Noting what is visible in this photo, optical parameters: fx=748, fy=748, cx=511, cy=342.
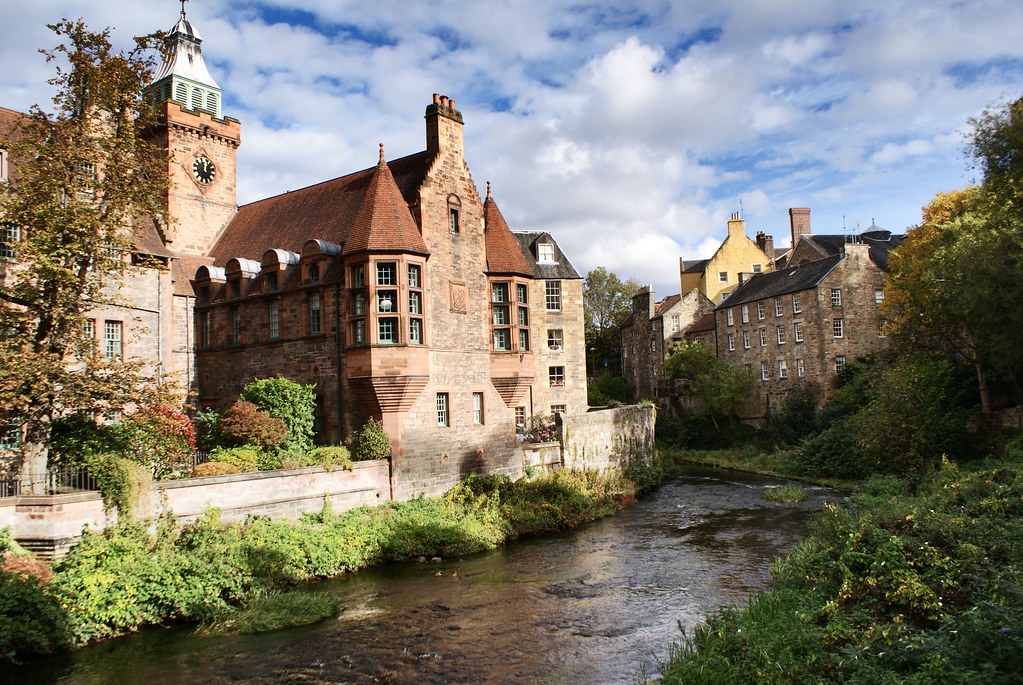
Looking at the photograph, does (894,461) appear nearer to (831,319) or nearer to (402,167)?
(831,319)

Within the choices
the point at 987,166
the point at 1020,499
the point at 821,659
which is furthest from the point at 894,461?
the point at 821,659

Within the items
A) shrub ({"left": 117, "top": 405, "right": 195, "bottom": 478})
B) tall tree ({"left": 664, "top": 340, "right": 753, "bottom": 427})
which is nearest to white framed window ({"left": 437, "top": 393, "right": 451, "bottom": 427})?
shrub ({"left": 117, "top": 405, "right": 195, "bottom": 478})

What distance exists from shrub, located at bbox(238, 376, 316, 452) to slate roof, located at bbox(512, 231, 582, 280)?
62.9 feet

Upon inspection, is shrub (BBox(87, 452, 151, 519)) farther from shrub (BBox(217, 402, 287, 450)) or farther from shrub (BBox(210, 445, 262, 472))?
shrub (BBox(217, 402, 287, 450))

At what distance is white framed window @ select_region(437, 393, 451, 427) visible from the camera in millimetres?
26516

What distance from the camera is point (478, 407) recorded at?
28266 mm

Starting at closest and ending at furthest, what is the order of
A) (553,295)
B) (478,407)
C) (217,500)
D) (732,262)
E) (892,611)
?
(892,611) < (217,500) < (478,407) < (553,295) < (732,262)

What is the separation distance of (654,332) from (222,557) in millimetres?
47466

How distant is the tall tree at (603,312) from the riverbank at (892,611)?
5746 cm

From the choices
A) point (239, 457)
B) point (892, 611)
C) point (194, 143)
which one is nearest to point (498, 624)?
point (892, 611)

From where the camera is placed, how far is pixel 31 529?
15969mm

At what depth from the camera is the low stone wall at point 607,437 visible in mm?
33000

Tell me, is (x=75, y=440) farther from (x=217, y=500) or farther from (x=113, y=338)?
(x=113, y=338)

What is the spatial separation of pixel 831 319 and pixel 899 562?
38057 millimetres
